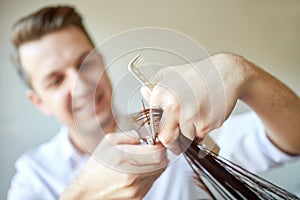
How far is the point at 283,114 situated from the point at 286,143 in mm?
85

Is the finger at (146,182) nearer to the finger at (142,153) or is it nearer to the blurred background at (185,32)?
the finger at (142,153)

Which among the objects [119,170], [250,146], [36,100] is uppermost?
[36,100]

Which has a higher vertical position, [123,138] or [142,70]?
[142,70]

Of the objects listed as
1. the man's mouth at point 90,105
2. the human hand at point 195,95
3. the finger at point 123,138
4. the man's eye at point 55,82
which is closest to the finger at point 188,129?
the human hand at point 195,95

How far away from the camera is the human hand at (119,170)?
82cm

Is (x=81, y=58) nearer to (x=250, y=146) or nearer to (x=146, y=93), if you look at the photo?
(x=146, y=93)

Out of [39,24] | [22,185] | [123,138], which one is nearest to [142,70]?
[123,138]

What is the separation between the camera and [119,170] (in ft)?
2.71

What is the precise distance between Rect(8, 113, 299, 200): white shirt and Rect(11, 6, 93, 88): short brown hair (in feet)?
0.60

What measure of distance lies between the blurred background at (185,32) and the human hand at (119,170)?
0.14 metres

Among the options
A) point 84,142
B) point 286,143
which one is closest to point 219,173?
point 286,143

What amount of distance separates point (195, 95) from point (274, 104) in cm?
23

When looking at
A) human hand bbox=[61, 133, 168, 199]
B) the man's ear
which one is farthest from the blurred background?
human hand bbox=[61, 133, 168, 199]

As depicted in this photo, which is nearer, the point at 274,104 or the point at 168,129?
the point at 168,129
